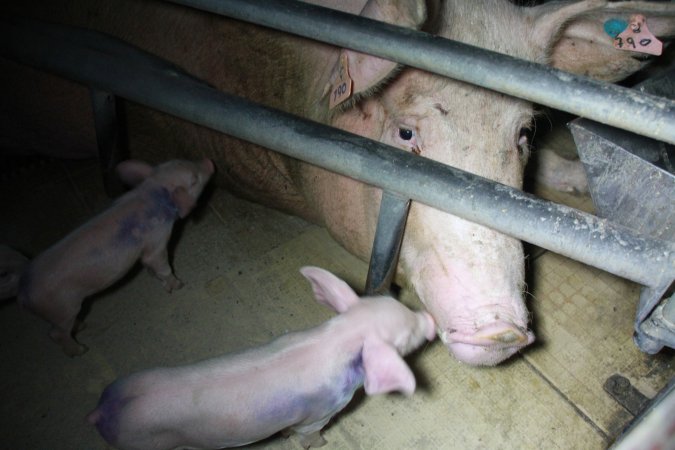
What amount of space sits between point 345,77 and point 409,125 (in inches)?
14.7

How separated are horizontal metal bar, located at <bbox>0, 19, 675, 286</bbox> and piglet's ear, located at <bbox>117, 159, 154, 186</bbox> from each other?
756mm

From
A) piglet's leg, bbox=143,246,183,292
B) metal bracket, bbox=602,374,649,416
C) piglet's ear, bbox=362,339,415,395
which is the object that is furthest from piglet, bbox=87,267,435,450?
metal bracket, bbox=602,374,649,416

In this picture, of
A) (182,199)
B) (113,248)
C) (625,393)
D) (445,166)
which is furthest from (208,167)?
(625,393)

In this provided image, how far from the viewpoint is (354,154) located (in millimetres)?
1513

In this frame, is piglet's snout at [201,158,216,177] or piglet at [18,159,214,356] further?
piglet's snout at [201,158,216,177]

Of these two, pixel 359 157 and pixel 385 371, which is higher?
pixel 359 157

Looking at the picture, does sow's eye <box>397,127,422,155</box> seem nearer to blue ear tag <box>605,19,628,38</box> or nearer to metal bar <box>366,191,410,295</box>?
metal bar <box>366,191,410,295</box>

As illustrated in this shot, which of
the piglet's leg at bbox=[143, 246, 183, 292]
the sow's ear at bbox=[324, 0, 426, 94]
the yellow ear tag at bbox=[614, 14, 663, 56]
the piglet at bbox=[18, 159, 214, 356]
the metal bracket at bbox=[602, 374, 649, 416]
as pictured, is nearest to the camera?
the sow's ear at bbox=[324, 0, 426, 94]

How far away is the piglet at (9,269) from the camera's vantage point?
99.0 inches

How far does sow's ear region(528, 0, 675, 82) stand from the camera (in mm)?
2080

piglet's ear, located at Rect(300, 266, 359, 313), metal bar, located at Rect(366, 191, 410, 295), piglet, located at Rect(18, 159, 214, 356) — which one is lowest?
piglet, located at Rect(18, 159, 214, 356)

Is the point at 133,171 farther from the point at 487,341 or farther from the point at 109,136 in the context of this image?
the point at 487,341

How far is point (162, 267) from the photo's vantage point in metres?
2.78

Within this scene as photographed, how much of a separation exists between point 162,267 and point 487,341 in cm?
189
